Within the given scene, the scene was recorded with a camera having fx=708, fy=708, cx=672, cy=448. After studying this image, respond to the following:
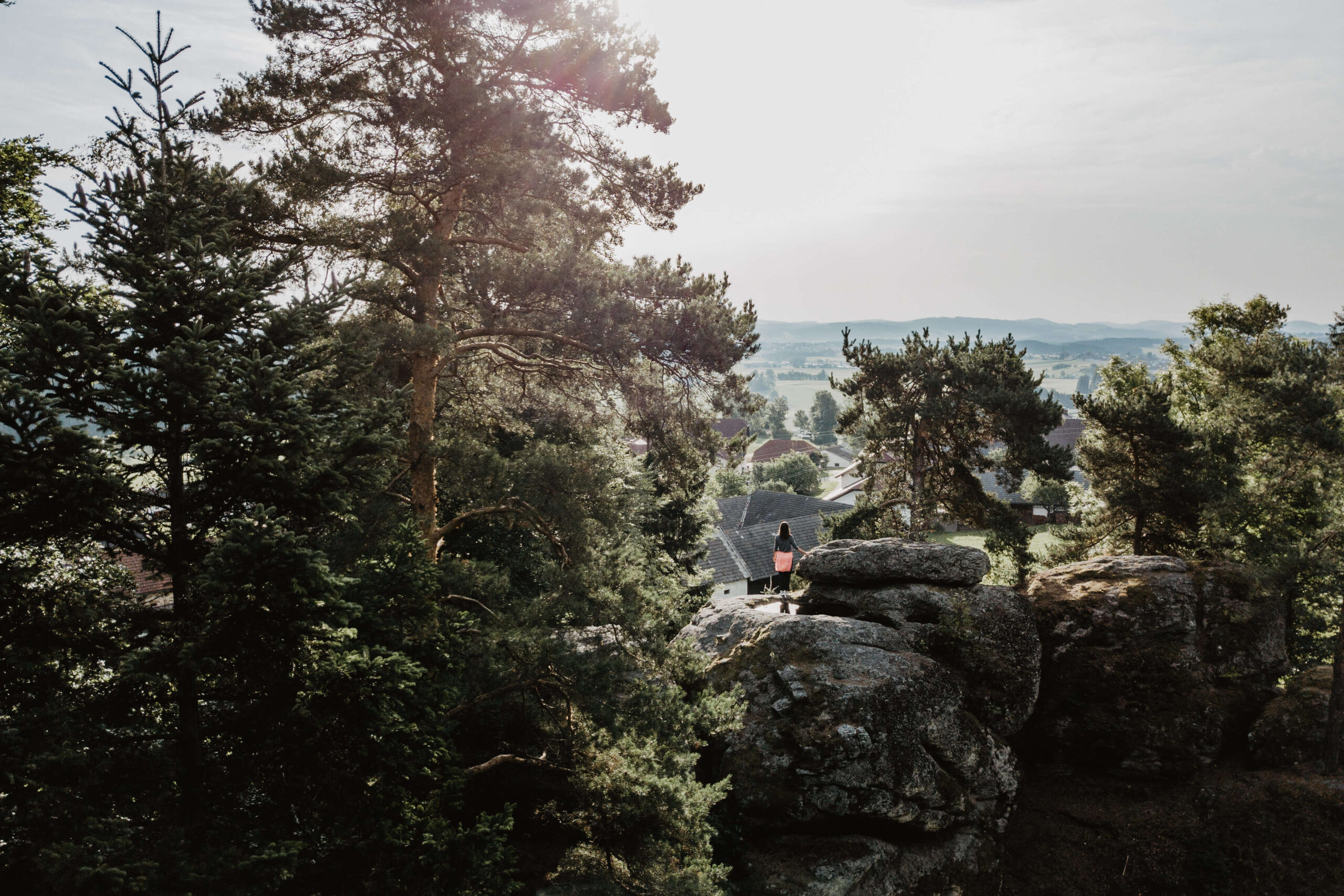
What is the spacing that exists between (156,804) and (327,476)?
2664 millimetres

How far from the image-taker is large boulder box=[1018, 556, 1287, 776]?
13266 mm

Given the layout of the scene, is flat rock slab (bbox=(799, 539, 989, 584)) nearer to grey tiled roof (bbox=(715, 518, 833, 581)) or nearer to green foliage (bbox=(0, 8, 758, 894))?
green foliage (bbox=(0, 8, 758, 894))

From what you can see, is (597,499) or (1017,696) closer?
(597,499)

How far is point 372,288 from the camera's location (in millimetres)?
9109

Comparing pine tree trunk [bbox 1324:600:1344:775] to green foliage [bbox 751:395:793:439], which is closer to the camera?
pine tree trunk [bbox 1324:600:1344:775]

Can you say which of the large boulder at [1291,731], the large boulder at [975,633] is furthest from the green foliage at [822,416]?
the large boulder at [975,633]

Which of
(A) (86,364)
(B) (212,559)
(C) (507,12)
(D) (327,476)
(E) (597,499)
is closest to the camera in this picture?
(B) (212,559)

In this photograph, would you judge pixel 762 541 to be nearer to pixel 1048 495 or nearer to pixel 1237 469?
pixel 1048 495

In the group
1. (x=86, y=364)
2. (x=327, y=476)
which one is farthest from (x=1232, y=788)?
(x=86, y=364)

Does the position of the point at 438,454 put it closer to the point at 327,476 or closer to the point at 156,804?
the point at 327,476

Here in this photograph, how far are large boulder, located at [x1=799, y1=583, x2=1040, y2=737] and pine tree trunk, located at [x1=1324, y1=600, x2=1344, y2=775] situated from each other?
538 cm

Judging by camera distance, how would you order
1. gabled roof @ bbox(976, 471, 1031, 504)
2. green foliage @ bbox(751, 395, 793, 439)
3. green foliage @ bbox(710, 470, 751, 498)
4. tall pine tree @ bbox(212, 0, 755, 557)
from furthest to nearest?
green foliage @ bbox(751, 395, 793, 439), gabled roof @ bbox(976, 471, 1031, 504), green foliage @ bbox(710, 470, 751, 498), tall pine tree @ bbox(212, 0, 755, 557)

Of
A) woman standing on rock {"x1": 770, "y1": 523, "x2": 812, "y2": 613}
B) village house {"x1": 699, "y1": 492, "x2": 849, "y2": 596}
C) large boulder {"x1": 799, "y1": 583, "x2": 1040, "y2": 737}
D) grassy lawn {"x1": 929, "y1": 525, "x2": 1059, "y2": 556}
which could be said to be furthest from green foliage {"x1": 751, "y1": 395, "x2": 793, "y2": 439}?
large boulder {"x1": 799, "y1": 583, "x2": 1040, "y2": 737}

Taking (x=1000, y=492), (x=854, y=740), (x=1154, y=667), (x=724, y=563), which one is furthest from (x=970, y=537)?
(x=854, y=740)
